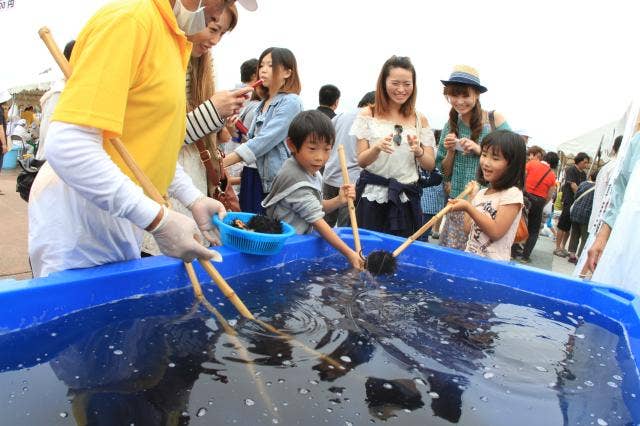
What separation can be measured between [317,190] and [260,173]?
1.94 feet

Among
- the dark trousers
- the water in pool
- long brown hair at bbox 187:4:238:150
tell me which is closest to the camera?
the water in pool

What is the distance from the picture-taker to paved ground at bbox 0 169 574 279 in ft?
11.9

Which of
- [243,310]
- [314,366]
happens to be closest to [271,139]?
[243,310]

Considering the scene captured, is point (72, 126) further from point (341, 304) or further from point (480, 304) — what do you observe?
point (480, 304)

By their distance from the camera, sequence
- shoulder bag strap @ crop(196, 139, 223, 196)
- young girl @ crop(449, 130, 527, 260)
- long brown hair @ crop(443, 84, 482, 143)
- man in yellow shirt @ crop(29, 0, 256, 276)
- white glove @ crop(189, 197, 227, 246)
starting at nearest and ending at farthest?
man in yellow shirt @ crop(29, 0, 256, 276) → white glove @ crop(189, 197, 227, 246) → shoulder bag strap @ crop(196, 139, 223, 196) → young girl @ crop(449, 130, 527, 260) → long brown hair @ crop(443, 84, 482, 143)

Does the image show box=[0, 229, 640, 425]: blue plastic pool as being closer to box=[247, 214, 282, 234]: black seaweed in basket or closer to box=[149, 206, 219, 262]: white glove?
box=[247, 214, 282, 234]: black seaweed in basket

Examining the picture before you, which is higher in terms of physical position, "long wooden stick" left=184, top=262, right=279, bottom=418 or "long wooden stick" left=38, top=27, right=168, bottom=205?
"long wooden stick" left=38, top=27, right=168, bottom=205

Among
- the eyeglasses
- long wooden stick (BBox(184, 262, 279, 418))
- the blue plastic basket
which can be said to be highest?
the eyeglasses

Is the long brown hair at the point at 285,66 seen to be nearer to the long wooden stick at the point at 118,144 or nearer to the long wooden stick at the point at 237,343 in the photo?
the long wooden stick at the point at 237,343

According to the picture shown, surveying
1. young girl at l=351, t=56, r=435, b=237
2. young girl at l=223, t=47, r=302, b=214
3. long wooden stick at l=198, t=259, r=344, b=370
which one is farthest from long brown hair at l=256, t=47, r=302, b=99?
long wooden stick at l=198, t=259, r=344, b=370

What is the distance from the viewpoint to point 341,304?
1.85 metres

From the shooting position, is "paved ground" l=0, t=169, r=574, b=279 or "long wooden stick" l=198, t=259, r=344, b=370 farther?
"paved ground" l=0, t=169, r=574, b=279

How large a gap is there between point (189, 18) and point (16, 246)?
12.1ft

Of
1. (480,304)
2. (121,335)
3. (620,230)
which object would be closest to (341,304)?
(480,304)
